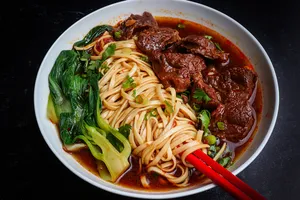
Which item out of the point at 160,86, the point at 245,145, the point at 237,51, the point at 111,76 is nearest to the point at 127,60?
the point at 111,76

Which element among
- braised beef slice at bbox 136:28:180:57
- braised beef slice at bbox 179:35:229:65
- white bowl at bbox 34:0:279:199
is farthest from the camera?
braised beef slice at bbox 136:28:180:57

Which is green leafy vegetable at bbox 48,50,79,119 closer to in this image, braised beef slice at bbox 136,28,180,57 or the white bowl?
the white bowl

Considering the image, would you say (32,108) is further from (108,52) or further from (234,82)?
(234,82)

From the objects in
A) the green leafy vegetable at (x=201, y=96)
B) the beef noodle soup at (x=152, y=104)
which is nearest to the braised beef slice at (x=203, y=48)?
the beef noodle soup at (x=152, y=104)

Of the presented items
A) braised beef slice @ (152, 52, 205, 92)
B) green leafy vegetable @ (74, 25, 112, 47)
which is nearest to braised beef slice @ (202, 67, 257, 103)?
braised beef slice @ (152, 52, 205, 92)

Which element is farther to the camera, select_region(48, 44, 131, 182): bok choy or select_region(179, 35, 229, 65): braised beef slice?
select_region(179, 35, 229, 65): braised beef slice

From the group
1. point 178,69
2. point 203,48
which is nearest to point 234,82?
point 203,48

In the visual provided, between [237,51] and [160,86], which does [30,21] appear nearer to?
[160,86]
